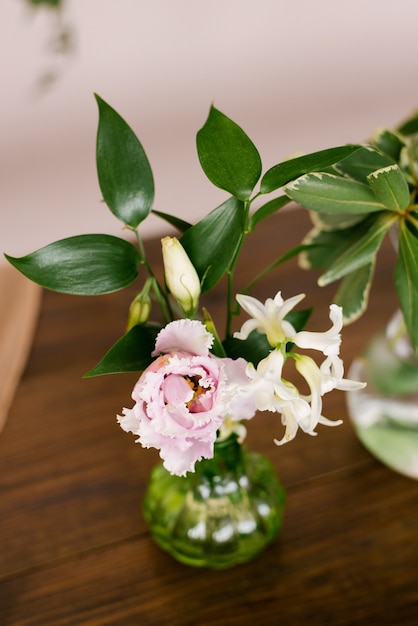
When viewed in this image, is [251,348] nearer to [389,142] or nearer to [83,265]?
[83,265]

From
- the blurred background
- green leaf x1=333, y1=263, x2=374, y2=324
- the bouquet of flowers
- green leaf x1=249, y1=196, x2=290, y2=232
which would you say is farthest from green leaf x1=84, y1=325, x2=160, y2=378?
the blurred background

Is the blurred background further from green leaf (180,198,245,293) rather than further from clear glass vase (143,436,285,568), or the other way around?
green leaf (180,198,245,293)

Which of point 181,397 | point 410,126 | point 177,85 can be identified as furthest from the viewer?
point 177,85

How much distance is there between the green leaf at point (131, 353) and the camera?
19.3 inches

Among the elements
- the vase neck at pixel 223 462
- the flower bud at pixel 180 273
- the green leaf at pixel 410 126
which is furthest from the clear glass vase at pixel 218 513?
the green leaf at pixel 410 126

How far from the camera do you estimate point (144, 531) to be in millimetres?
705

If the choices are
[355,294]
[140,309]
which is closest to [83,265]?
[140,309]

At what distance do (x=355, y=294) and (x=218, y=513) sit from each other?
231mm

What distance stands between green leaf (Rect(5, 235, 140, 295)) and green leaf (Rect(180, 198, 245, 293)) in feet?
0.15

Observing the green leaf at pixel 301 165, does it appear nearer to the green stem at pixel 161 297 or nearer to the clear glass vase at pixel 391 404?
the green stem at pixel 161 297

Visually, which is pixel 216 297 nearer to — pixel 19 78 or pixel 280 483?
pixel 280 483

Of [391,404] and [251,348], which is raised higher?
[251,348]

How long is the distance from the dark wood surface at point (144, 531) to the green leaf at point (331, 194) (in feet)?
0.98

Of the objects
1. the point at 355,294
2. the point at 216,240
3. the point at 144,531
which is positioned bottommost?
the point at 144,531
